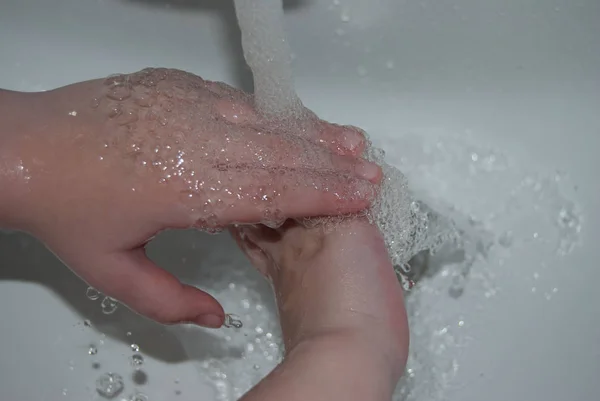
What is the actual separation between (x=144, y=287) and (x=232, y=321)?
0.84 feet

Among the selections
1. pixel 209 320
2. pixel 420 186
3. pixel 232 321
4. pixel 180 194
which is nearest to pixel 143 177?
pixel 180 194

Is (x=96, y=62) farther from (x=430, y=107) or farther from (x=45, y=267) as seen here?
(x=430, y=107)

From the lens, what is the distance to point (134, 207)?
61 centimetres

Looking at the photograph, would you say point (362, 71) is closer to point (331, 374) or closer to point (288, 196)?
point (288, 196)

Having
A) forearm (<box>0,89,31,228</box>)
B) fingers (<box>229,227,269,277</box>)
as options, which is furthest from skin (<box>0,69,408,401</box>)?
fingers (<box>229,227,269,277</box>)

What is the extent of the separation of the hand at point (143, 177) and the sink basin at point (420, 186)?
233 millimetres

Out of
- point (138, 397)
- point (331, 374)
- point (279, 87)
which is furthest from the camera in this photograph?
point (138, 397)

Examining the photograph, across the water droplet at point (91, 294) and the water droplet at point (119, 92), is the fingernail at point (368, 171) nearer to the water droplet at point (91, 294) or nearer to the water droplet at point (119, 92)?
the water droplet at point (119, 92)

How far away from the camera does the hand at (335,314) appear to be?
58cm

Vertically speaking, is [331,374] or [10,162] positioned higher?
[10,162]

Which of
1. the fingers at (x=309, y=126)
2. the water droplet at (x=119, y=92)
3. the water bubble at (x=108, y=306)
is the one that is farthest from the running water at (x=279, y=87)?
the water bubble at (x=108, y=306)

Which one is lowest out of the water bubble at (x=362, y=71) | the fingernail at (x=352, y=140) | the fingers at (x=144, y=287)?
the fingers at (x=144, y=287)

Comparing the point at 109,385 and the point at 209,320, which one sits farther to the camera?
the point at 109,385

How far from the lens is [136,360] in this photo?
34.2 inches
